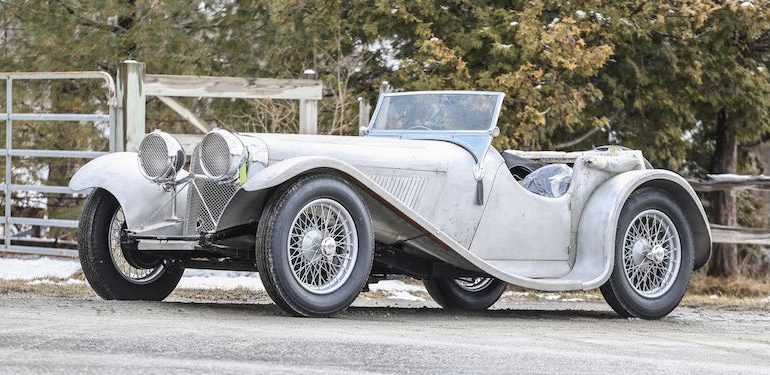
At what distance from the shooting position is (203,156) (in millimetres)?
7781

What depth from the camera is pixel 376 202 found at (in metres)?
8.02

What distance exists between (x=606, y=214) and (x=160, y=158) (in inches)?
120

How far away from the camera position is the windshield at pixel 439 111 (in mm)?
9023

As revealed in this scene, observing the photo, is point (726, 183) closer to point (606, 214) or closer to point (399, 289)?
point (399, 289)

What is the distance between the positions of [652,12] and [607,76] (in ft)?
3.27

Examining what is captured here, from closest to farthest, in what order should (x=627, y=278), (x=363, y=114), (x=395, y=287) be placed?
1. (x=627, y=278)
2. (x=395, y=287)
3. (x=363, y=114)

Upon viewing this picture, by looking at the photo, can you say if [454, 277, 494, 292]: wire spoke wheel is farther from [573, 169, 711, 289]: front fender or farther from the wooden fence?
the wooden fence

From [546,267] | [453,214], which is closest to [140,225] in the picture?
→ [453,214]

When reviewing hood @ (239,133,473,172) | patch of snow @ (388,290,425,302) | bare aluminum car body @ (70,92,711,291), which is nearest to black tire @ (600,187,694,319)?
bare aluminum car body @ (70,92,711,291)

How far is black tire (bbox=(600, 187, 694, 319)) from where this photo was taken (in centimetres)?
903

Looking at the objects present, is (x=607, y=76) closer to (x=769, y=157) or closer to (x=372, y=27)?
(x=372, y=27)

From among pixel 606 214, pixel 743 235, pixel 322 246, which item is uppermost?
pixel 606 214

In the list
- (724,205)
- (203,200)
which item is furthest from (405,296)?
(724,205)

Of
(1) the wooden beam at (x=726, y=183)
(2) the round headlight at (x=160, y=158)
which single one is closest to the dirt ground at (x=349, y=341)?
(2) the round headlight at (x=160, y=158)
